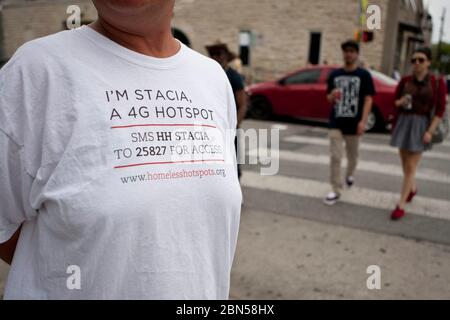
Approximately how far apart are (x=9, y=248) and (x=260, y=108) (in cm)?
1076

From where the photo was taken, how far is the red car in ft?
31.6

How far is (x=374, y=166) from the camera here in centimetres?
695

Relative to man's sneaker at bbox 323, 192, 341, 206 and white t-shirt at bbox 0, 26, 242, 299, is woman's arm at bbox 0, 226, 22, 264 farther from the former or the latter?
man's sneaker at bbox 323, 192, 341, 206

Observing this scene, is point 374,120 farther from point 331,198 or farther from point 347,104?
point 331,198

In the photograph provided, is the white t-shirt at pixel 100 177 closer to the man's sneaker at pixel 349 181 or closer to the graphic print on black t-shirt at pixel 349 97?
the graphic print on black t-shirt at pixel 349 97

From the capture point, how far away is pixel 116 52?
1074mm

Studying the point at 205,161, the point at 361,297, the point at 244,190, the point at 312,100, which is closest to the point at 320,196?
the point at 244,190

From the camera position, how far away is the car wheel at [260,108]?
37.7 feet

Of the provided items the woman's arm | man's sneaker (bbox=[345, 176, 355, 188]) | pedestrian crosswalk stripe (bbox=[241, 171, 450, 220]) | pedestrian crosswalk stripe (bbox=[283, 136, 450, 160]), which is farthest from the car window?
the woman's arm

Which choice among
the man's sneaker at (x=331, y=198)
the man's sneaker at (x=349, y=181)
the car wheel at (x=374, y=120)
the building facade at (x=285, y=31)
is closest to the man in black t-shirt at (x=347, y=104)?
the man's sneaker at (x=331, y=198)

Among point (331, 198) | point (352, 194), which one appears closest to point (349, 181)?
point (352, 194)

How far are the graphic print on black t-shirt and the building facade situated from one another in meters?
11.3

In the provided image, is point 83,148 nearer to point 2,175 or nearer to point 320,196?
point 2,175

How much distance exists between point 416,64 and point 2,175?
4393 millimetres
